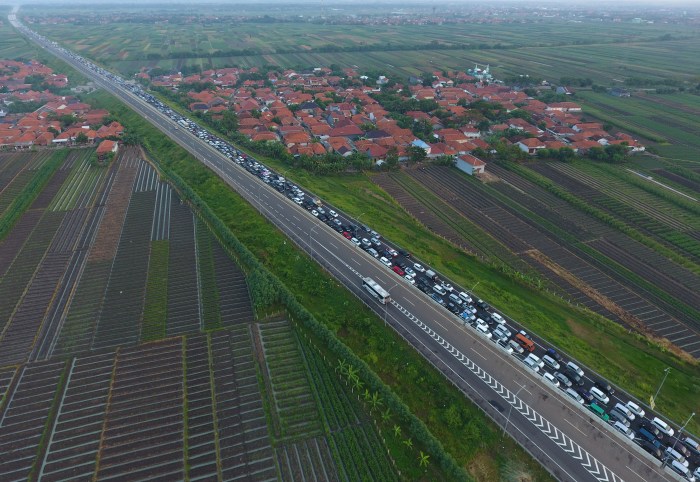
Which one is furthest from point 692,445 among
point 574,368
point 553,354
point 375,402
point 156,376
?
point 156,376

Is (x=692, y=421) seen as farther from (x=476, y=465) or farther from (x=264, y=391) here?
(x=264, y=391)

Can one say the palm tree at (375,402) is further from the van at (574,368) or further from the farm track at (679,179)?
the farm track at (679,179)

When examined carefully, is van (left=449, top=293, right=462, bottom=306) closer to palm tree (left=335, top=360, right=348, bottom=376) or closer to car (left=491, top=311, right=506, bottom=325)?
car (left=491, top=311, right=506, bottom=325)

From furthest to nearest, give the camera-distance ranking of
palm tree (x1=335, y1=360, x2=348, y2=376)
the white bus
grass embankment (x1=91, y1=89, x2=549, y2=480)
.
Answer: the white bus, palm tree (x1=335, y1=360, x2=348, y2=376), grass embankment (x1=91, y1=89, x2=549, y2=480)

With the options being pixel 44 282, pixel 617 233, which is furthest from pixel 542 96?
pixel 44 282

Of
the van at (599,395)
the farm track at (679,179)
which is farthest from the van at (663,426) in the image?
the farm track at (679,179)

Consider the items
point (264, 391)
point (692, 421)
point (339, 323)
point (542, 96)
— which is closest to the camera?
point (692, 421)

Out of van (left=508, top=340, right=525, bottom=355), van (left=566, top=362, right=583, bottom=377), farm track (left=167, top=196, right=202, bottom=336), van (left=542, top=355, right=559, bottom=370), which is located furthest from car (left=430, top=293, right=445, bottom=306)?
farm track (left=167, top=196, right=202, bottom=336)
